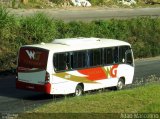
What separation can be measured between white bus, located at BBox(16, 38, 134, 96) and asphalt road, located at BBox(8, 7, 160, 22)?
70.1 feet

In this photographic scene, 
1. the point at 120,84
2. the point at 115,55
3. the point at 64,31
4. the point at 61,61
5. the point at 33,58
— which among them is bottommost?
the point at 120,84

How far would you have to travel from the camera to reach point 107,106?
56.6 feet

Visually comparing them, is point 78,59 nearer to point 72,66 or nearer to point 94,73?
point 72,66

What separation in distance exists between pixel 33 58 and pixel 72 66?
2002mm

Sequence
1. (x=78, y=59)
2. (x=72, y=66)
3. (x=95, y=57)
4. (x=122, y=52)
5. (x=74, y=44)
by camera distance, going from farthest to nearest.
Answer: (x=122, y=52) < (x=95, y=57) < (x=74, y=44) < (x=78, y=59) < (x=72, y=66)

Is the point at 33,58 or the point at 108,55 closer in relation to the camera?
the point at 33,58

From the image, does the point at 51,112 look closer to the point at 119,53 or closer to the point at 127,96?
the point at 127,96

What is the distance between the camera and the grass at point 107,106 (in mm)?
16297

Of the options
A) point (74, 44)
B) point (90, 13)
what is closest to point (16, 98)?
point (74, 44)

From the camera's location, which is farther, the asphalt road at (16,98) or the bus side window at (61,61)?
the bus side window at (61,61)

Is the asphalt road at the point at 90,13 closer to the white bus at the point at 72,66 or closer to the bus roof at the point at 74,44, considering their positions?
the white bus at the point at 72,66

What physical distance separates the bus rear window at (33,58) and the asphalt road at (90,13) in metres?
24.1

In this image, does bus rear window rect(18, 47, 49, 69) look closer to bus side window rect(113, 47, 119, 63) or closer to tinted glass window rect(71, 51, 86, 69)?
tinted glass window rect(71, 51, 86, 69)

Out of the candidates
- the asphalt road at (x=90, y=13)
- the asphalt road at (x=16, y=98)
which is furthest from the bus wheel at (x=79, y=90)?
the asphalt road at (x=90, y=13)
